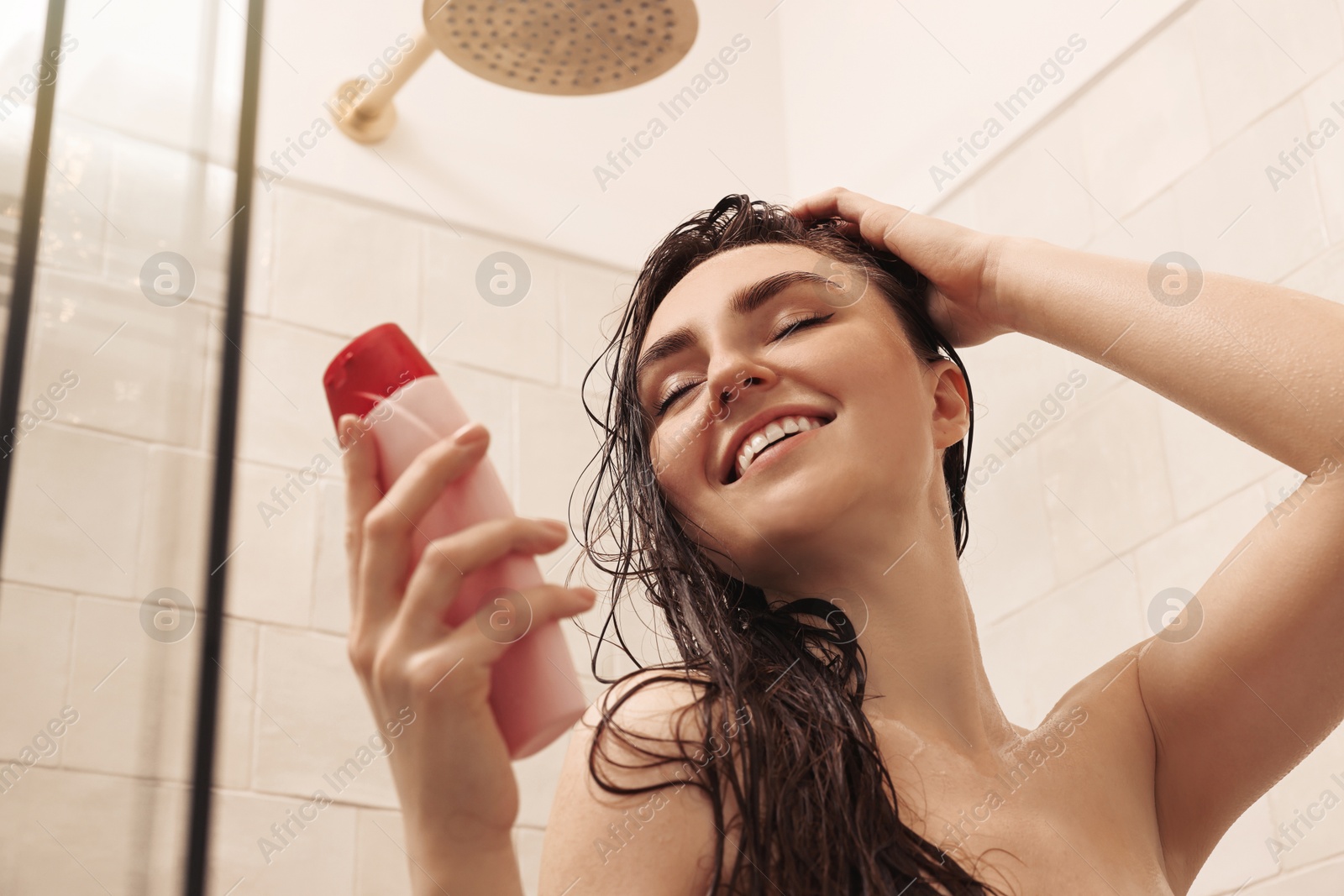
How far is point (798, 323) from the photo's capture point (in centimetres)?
100

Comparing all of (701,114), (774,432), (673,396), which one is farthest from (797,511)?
(701,114)

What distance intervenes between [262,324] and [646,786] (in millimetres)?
920

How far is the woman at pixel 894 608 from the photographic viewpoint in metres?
0.76

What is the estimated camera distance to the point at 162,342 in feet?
1.74

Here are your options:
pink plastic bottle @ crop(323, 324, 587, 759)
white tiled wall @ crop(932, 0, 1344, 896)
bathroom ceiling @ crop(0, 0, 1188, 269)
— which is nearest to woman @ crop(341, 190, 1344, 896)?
white tiled wall @ crop(932, 0, 1344, 896)

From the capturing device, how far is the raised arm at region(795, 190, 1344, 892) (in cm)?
91

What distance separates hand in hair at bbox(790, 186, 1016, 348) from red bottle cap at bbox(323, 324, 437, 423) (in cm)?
69

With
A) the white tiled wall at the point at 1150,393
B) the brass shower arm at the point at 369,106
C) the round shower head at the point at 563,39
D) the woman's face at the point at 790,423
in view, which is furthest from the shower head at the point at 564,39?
the white tiled wall at the point at 1150,393

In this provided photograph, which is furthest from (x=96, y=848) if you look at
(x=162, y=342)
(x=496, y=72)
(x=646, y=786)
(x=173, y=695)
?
(x=496, y=72)

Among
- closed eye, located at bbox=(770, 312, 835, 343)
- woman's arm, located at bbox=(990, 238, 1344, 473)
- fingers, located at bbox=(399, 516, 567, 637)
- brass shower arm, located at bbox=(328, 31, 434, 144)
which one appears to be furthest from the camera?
brass shower arm, located at bbox=(328, 31, 434, 144)

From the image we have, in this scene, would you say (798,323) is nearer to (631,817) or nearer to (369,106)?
(631,817)

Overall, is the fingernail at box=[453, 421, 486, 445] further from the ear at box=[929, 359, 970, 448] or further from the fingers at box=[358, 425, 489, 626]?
the ear at box=[929, 359, 970, 448]

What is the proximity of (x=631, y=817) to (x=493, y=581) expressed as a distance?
39 cm

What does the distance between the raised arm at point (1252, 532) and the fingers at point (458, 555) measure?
0.67 m
